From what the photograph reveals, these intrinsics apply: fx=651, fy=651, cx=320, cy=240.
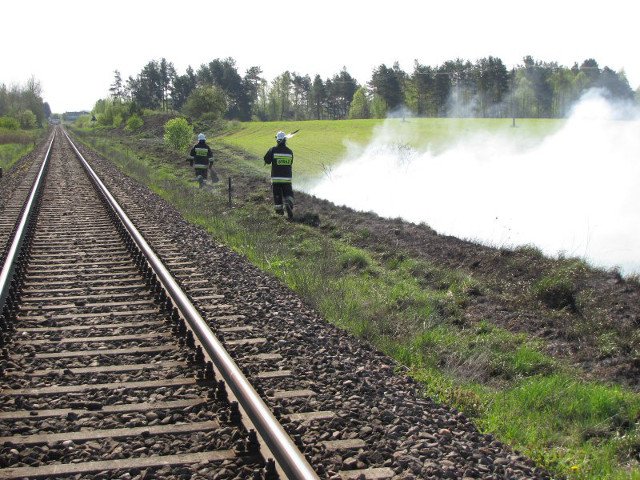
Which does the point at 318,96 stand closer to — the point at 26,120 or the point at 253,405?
the point at 26,120

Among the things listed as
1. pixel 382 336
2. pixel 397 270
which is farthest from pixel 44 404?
pixel 397 270

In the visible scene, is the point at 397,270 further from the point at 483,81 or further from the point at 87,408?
the point at 483,81

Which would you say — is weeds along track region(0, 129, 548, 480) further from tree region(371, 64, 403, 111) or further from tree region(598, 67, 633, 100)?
tree region(371, 64, 403, 111)

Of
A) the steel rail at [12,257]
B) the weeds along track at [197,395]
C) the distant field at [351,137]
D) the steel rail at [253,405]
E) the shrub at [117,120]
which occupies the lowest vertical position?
the weeds along track at [197,395]

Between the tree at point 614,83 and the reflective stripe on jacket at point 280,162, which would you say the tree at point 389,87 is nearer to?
the tree at point 614,83

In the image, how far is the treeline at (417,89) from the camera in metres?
99.9

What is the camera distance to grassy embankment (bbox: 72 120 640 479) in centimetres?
516

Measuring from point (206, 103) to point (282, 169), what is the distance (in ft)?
230

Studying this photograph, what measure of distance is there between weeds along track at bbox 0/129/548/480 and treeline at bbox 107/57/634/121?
78.5 metres

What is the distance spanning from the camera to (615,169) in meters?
23.7

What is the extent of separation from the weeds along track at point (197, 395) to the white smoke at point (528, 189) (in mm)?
7746

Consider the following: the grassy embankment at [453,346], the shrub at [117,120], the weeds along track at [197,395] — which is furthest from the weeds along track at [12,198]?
the shrub at [117,120]

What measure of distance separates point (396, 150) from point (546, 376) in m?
28.3

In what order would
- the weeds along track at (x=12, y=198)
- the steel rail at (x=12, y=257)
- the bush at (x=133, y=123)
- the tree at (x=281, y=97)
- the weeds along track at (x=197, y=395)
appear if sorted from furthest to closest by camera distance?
1. the tree at (x=281, y=97)
2. the bush at (x=133, y=123)
3. the weeds along track at (x=12, y=198)
4. the steel rail at (x=12, y=257)
5. the weeds along track at (x=197, y=395)
